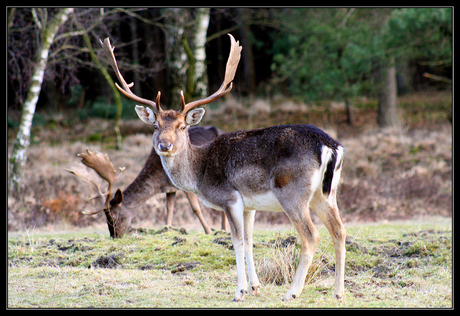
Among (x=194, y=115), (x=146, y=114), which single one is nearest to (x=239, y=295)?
(x=194, y=115)

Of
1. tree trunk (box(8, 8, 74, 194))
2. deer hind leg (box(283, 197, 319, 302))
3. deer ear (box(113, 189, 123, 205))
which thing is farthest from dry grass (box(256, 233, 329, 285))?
tree trunk (box(8, 8, 74, 194))

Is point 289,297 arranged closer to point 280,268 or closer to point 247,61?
point 280,268

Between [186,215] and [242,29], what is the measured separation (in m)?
15.8

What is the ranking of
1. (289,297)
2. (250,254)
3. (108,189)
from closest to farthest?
(289,297) < (250,254) < (108,189)

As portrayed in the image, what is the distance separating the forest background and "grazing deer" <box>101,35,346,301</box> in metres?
5.57

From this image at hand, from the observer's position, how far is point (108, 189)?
27.5 ft

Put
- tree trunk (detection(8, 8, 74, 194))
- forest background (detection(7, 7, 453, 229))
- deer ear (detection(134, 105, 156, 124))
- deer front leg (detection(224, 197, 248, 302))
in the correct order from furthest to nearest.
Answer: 1. forest background (detection(7, 7, 453, 229))
2. tree trunk (detection(8, 8, 74, 194))
3. deer ear (detection(134, 105, 156, 124))
4. deer front leg (detection(224, 197, 248, 302))

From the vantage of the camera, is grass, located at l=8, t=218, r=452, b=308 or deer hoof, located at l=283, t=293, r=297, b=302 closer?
deer hoof, located at l=283, t=293, r=297, b=302

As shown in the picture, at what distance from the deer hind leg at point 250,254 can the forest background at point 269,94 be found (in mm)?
6242

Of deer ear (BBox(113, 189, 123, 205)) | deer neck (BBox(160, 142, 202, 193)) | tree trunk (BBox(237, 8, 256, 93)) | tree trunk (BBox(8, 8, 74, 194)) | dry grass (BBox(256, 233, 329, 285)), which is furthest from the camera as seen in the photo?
tree trunk (BBox(237, 8, 256, 93))

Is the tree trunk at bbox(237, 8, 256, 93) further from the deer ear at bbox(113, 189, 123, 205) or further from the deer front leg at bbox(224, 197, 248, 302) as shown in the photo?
the deer front leg at bbox(224, 197, 248, 302)

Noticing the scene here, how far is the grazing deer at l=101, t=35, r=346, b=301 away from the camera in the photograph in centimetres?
520

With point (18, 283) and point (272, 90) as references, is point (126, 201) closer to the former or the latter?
point (18, 283)

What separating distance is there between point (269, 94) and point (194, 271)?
20.1 meters
